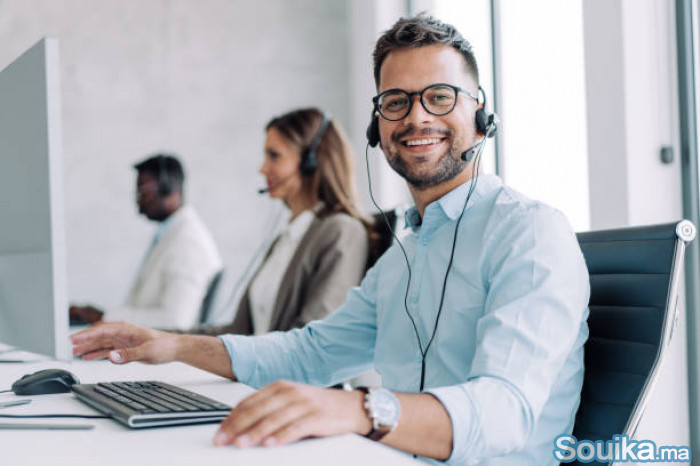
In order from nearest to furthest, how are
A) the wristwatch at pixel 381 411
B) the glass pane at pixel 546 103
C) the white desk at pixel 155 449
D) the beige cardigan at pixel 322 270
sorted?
the white desk at pixel 155 449 → the wristwatch at pixel 381 411 → the beige cardigan at pixel 322 270 → the glass pane at pixel 546 103

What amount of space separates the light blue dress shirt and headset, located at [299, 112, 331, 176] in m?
1.14

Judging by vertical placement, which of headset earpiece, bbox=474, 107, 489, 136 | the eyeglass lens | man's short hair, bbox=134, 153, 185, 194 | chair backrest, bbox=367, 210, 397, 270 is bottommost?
chair backrest, bbox=367, 210, 397, 270

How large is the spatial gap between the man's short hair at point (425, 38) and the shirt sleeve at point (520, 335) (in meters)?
0.42

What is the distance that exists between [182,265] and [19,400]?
2.28m

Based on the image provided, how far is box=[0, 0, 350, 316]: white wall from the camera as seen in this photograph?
4.39 metres

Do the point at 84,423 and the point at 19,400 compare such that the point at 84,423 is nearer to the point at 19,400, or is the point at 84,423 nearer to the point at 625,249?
the point at 19,400

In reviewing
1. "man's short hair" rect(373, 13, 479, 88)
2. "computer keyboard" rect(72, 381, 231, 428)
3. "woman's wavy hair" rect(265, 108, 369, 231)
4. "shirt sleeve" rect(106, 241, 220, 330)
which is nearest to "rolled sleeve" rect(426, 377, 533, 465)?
"computer keyboard" rect(72, 381, 231, 428)

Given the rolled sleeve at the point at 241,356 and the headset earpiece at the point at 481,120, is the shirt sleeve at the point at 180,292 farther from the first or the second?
the headset earpiece at the point at 481,120

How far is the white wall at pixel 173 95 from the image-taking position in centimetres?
439

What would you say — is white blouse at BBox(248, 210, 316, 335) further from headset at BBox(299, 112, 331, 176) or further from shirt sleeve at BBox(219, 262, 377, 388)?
shirt sleeve at BBox(219, 262, 377, 388)

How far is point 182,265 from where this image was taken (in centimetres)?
345

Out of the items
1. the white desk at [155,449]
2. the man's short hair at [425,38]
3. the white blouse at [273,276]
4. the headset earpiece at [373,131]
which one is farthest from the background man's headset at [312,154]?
the white desk at [155,449]

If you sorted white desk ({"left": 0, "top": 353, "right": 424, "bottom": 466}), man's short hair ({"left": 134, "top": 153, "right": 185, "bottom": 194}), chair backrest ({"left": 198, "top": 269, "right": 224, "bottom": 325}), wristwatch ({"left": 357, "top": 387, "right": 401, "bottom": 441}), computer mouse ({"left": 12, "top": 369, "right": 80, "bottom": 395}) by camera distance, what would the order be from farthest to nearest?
man's short hair ({"left": 134, "top": 153, "right": 185, "bottom": 194}) < chair backrest ({"left": 198, "top": 269, "right": 224, "bottom": 325}) < computer mouse ({"left": 12, "top": 369, "right": 80, "bottom": 395}) < wristwatch ({"left": 357, "top": 387, "right": 401, "bottom": 441}) < white desk ({"left": 0, "top": 353, "right": 424, "bottom": 466})

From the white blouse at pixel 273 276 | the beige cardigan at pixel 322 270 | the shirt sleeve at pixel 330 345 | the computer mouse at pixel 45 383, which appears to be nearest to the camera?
the computer mouse at pixel 45 383
